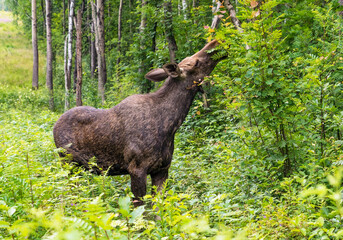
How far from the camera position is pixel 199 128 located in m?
8.48

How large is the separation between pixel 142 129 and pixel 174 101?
62cm

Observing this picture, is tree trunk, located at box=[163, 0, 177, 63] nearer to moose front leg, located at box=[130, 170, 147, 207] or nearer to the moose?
the moose

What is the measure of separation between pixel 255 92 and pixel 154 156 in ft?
5.03

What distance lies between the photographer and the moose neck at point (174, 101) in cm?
428

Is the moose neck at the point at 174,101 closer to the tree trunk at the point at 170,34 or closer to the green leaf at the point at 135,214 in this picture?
the green leaf at the point at 135,214

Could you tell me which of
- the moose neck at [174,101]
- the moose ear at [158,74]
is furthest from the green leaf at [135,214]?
the moose ear at [158,74]

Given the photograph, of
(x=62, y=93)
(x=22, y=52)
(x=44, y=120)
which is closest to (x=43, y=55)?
(x=22, y=52)

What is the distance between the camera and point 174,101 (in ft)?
14.3

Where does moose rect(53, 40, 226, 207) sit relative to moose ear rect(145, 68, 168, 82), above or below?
below

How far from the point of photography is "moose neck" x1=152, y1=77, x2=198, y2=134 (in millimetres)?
4281

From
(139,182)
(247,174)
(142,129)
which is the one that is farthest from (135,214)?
(142,129)

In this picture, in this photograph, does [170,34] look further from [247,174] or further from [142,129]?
[247,174]

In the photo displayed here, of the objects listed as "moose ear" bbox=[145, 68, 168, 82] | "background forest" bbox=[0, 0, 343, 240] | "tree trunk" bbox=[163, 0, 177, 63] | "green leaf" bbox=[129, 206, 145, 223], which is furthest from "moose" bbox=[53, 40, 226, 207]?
"tree trunk" bbox=[163, 0, 177, 63]

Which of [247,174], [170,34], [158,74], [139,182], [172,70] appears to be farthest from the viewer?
[170,34]
